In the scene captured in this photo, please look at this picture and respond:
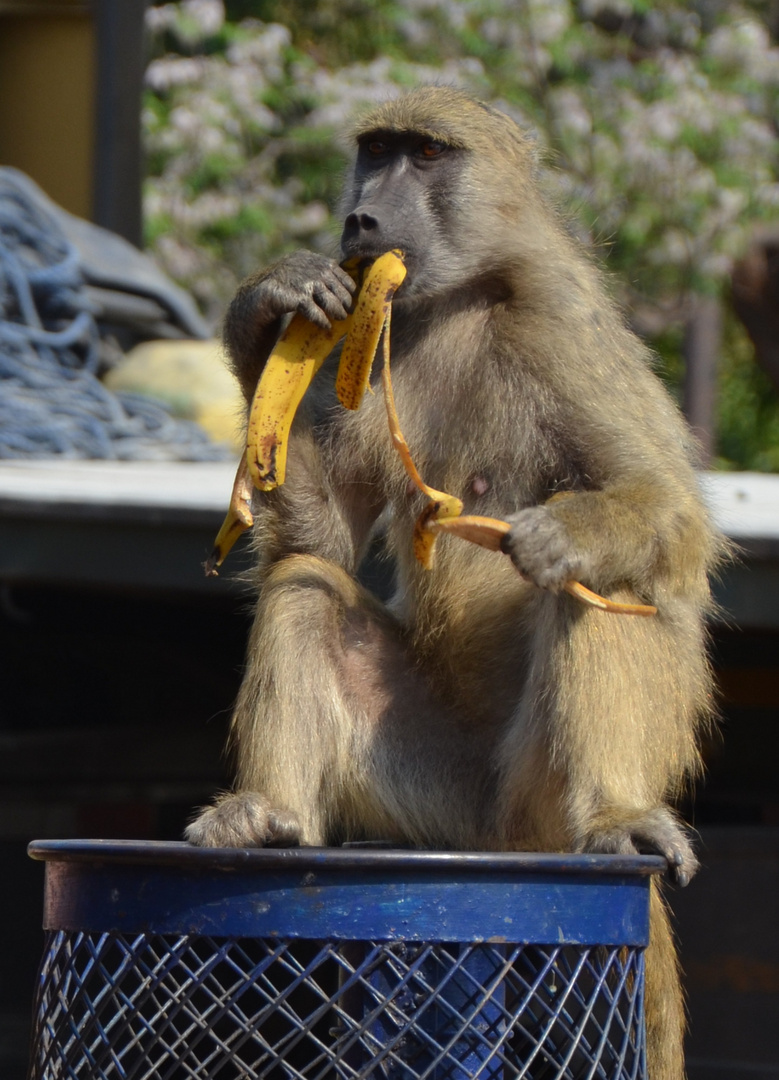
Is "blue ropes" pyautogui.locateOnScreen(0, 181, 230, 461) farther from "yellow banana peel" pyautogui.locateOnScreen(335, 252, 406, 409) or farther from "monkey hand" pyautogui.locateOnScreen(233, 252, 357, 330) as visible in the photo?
"yellow banana peel" pyautogui.locateOnScreen(335, 252, 406, 409)

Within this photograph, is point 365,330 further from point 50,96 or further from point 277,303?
point 50,96

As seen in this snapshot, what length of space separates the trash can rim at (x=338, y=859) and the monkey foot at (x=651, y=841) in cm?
43

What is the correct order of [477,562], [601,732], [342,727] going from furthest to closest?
[477,562]
[342,727]
[601,732]

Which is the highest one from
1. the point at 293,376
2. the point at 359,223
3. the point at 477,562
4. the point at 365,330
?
the point at 359,223

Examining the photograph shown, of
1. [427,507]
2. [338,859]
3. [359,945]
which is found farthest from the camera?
[427,507]

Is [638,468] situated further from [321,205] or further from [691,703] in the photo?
[321,205]

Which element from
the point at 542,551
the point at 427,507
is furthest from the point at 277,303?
the point at 542,551

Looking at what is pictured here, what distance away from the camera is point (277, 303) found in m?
3.01

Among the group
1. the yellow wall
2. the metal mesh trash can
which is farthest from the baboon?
the yellow wall

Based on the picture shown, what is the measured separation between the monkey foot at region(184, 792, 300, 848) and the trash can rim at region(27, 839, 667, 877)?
454 mm

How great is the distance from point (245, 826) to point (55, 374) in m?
3.19

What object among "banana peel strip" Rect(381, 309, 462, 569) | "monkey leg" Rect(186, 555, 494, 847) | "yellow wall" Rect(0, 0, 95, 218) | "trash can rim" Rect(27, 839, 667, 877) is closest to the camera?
"trash can rim" Rect(27, 839, 667, 877)

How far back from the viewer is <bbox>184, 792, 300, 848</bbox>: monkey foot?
2.72 m

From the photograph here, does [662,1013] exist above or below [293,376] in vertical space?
below
